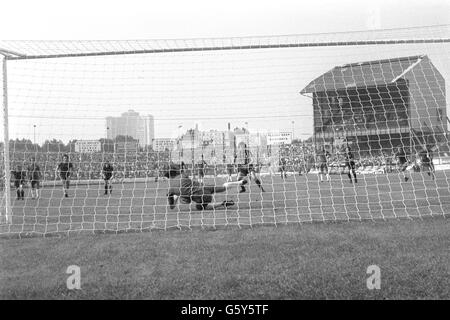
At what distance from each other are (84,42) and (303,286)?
6.50 m

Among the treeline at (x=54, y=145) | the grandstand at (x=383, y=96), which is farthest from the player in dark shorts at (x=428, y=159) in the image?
the treeline at (x=54, y=145)

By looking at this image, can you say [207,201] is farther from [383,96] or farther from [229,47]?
[383,96]

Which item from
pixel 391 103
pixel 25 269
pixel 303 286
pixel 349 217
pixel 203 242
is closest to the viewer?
pixel 303 286

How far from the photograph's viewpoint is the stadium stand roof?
29.6 ft

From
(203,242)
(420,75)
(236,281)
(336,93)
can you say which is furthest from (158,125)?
(420,75)

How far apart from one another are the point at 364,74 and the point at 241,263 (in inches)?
228

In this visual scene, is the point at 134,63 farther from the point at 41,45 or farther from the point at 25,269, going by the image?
the point at 25,269

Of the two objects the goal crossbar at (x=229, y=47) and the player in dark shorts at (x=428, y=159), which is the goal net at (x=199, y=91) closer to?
the goal crossbar at (x=229, y=47)

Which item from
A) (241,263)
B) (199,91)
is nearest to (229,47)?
(199,91)

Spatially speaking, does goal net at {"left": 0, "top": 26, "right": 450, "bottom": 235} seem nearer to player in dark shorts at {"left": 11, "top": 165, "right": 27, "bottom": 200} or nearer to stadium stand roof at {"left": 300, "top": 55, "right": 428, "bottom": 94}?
stadium stand roof at {"left": 300, "top": 55, "right": 428, "bottom": 94}

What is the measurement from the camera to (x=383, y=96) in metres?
9.64

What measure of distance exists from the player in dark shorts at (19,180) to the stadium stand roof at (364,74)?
25.6 ft

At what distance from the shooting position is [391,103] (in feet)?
31.2

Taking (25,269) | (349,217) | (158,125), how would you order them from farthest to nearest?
(158,125)
(349,217)
(25,269)
